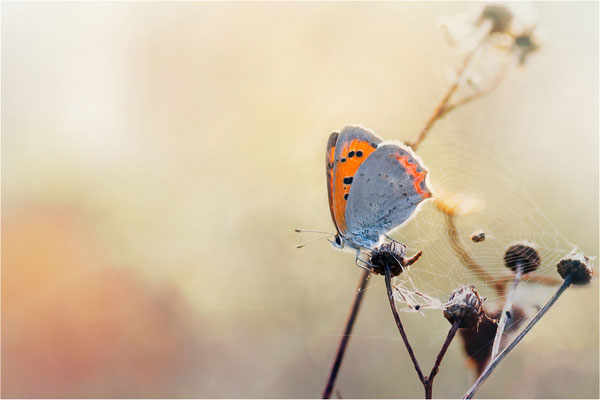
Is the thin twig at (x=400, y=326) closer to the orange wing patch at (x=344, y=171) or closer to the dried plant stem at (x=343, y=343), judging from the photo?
the dried plant stem at (x=343, y=343)

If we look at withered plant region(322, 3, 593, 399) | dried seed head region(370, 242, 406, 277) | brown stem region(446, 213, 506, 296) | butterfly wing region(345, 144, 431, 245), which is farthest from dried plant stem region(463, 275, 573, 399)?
butterfly wing region(345, 144, 431, 245)

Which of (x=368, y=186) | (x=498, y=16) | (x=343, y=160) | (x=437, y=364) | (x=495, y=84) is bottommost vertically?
(x=437, y=364)

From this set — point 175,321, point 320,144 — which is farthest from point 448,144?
point 175,321

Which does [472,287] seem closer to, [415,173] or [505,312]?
[505,312]

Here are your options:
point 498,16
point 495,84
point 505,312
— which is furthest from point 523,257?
point 498,16

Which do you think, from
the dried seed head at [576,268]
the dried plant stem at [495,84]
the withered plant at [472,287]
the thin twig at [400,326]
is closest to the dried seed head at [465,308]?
the withered plant at [472,287]

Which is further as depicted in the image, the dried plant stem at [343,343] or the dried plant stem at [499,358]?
the dried plant stem at [343,343]
